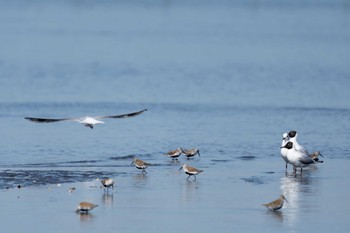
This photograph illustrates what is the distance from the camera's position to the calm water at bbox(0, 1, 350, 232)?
44.3 feet

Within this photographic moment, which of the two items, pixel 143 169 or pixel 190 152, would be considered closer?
pixel 143 169

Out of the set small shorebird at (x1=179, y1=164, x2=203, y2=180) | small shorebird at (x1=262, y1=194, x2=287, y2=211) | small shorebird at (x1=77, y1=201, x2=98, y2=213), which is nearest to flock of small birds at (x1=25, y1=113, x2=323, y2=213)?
small shorebird at (x1=179, y1=164, x2=203, y2=180)

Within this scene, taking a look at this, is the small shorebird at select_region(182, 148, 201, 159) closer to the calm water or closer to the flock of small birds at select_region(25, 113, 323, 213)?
the flock of small birds at select_region(25, 113, 323, 213)

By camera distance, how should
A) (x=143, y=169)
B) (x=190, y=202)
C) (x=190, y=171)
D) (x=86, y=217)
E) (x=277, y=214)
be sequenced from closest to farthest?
(x=86, y=217), (x=277, y=214), (x=190, y=202), (x=190, y=171), (x=143, y=169)

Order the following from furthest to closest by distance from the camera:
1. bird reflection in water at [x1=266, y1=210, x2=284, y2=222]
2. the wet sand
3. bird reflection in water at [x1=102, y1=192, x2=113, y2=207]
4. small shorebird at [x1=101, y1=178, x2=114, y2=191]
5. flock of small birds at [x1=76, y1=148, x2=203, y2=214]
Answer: small shorebird at [x1=101, y1=178, x2=114, y2=191] < bird reflection in water at [x1=102, y1=192, x2=113, y2=207] < flock of small birds at [x1=76, y1=148, x2=203, y2=214] < bird reflection in water at [x1=266, y1=210, x2=284, y2=222] < the wet sand

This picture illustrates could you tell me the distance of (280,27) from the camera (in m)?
68.9

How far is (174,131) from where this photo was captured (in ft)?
72.8

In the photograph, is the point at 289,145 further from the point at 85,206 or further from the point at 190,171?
the point at 85,206

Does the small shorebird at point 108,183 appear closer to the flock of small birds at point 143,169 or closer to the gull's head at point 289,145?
the flock of small birds at point 143,169

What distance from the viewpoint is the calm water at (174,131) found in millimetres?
13492

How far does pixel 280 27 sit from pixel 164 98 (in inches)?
1612

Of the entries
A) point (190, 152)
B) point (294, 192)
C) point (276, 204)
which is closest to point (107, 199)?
point (276, 204)

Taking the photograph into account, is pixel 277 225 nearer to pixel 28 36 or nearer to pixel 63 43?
pixel 63 43

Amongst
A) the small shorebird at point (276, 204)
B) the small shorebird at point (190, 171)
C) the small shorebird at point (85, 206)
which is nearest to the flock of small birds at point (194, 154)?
the small shorebird at point (190, 171)
